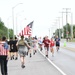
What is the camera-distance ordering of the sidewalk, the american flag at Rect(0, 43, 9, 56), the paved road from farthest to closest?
the paved road
the sidewalk
the american flag at Rect(0, 43, 9, 56)

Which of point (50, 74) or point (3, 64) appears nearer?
point (3, 64)

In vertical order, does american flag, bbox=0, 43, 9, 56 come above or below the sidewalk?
above

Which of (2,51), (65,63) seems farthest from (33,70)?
(65,63)

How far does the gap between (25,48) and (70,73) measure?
179 inches

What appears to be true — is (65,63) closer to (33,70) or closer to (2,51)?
(33,70)

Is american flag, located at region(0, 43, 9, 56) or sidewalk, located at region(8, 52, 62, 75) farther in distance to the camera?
sidewalk, located at region(8, 52, 62, 75)

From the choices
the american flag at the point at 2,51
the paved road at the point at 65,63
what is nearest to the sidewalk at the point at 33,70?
the paved road at the point at 65,63

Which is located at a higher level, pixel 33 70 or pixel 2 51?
pixel 2 51

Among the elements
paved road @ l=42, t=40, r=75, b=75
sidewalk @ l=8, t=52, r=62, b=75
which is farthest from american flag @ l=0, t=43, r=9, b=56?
paved road @ l=42, t=40, r=75, b=75

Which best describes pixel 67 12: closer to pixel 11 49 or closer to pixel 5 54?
pixel 11 49

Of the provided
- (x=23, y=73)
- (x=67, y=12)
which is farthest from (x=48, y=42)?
(x=67, y=12)

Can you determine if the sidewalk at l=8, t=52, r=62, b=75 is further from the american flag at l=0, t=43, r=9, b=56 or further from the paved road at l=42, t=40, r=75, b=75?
the american flag at l=0, t=43, r=9, b=56

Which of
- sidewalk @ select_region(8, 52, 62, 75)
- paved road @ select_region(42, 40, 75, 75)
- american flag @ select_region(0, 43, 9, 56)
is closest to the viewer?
american flag @ select_region(0, 43, 9, 56)

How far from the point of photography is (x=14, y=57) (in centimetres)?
3084
